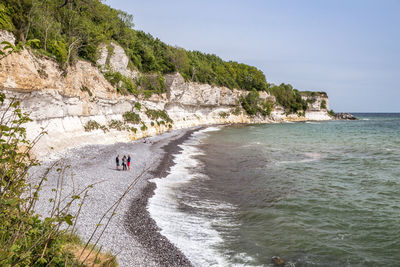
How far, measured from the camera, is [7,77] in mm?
17531

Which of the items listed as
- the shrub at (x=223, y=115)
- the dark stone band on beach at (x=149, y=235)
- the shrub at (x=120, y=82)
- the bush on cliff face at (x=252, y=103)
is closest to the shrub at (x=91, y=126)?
the shrub at (x=120, y=82)

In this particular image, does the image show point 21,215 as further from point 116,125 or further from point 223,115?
point 223,115

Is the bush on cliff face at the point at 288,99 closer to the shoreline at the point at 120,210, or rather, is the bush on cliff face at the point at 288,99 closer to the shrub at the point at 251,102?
the shrub at the point at 251,102

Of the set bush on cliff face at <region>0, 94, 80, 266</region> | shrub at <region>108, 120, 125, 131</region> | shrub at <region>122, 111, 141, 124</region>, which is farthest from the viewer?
shrub at <region>122, 111, 141, 124</region>

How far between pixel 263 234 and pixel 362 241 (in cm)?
436

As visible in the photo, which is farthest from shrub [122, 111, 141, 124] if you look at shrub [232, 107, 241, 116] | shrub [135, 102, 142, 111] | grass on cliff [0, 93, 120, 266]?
shrub [232, 107, 241, 116]

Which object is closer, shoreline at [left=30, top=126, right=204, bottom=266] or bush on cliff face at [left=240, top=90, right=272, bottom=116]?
shoreline at [left=30, top=126, right=204, bottom=266]

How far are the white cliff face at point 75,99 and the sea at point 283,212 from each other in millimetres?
7395

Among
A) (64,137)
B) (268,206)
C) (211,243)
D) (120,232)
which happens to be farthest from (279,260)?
(64,137)

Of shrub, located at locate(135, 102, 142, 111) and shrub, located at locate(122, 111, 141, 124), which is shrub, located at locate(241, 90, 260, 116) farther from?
shrub, located at locate(122, 111, 141, 124)

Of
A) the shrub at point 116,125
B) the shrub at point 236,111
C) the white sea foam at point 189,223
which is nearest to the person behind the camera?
the white sea foam at point 189,223

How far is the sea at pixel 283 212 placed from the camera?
9.98m

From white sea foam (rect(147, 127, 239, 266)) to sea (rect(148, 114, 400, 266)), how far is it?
0.04 meters

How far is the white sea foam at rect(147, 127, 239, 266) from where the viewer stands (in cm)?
970
